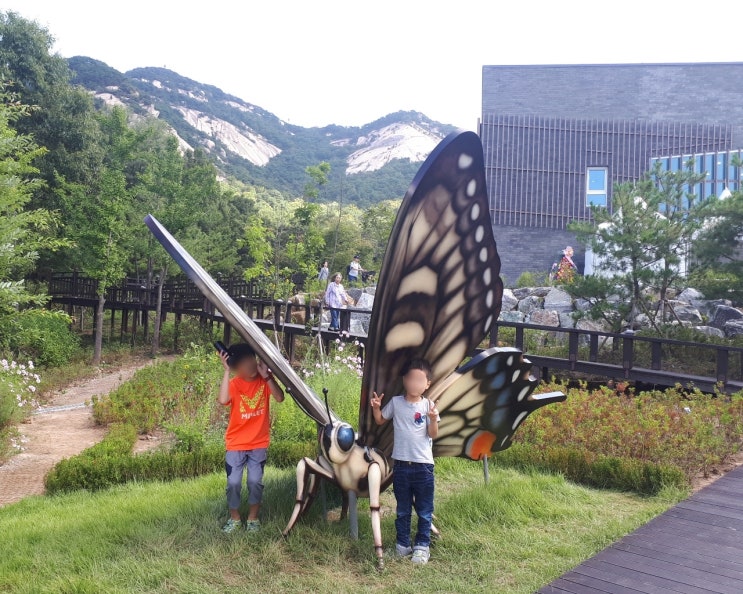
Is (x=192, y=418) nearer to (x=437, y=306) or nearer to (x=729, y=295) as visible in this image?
(x=437, y=306)

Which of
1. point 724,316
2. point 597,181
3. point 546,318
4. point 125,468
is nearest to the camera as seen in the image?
point 125,468

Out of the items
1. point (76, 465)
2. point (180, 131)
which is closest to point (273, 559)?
point (76, 465)

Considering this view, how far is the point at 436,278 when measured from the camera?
3865 millimetres

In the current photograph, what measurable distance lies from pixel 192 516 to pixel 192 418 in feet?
14.6

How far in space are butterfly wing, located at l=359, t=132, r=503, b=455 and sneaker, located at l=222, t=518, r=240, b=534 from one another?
1092mm

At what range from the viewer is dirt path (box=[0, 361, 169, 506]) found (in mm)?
7058

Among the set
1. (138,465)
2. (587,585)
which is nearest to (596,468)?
(587,585)

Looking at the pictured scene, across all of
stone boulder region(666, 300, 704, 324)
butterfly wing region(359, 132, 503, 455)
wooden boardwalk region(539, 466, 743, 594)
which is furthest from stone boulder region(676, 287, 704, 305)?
butterfly wing region(359, 132, 503, 455)

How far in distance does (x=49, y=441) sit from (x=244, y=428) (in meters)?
5.74

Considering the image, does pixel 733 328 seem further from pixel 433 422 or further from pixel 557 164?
pixel 433 422

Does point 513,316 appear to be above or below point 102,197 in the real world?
below

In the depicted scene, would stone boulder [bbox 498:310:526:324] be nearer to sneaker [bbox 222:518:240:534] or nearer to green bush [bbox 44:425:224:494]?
green bush [bbox 44:425:224:494]

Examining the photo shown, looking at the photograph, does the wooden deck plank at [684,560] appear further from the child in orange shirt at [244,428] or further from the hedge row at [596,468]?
the child in orange shirt at [244,428]

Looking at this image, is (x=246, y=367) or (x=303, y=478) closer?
(x=303, y=478)
